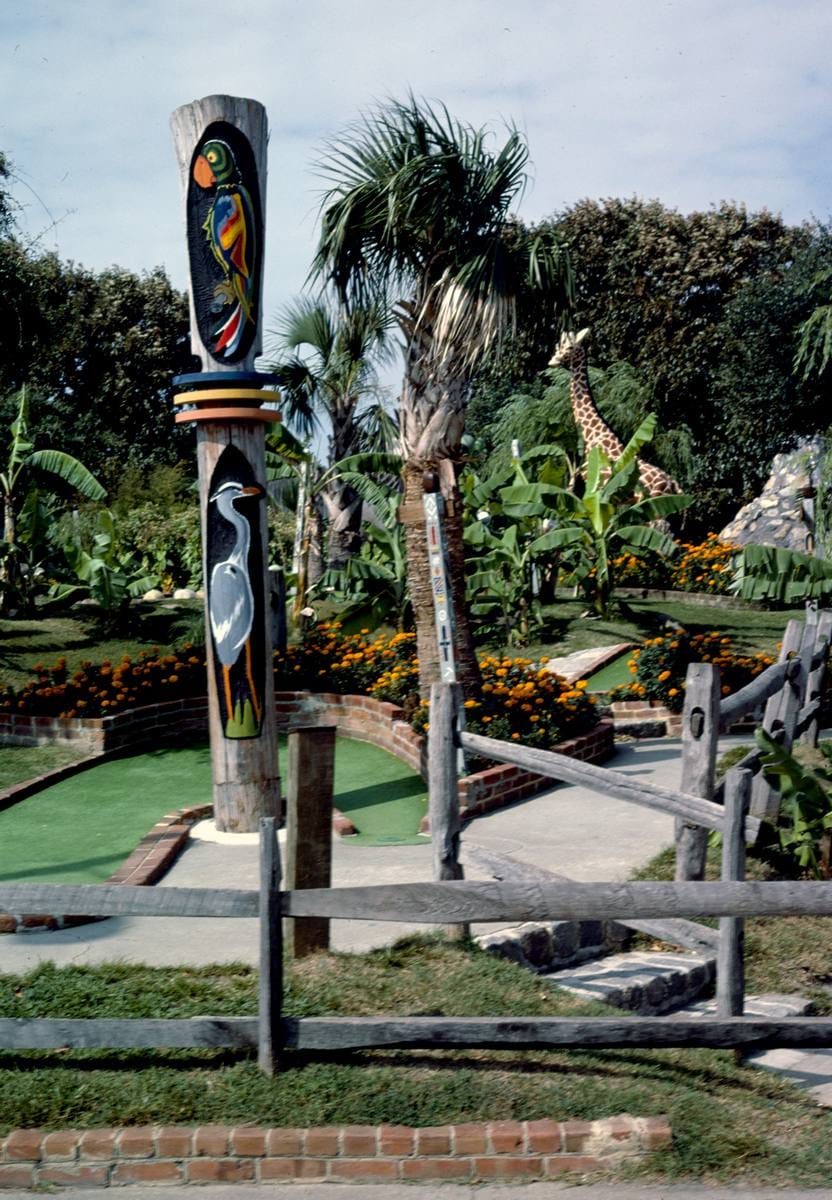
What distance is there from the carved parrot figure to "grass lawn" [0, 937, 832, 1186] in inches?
193

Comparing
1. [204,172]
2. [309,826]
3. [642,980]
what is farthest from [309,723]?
[309,826]

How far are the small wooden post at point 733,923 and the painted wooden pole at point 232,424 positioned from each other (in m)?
4.25

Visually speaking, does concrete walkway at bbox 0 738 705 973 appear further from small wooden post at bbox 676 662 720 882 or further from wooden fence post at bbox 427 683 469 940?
small wooden post at bbox 676 662 720 882

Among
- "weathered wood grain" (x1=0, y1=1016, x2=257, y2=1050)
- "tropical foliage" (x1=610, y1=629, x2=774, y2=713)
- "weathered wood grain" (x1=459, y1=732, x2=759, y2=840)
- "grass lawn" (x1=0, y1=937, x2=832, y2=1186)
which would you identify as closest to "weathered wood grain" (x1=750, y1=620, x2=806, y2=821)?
"tropical foliage" (x1=610, y1=629, x2=774, y2=713)

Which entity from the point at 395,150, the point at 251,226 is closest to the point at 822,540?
the point at 395,150

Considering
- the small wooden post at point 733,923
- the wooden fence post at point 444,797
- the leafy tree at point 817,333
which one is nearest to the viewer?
the small wooden post at point 733,923

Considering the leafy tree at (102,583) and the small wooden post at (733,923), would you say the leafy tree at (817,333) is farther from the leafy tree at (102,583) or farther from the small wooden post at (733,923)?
Answer: the small wooden post at (733,923)

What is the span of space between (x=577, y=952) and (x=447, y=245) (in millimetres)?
6451

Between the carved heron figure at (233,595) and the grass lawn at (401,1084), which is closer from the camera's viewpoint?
the grass lawn at (401,1084)

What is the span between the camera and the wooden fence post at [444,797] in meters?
6.70

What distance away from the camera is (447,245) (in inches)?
451

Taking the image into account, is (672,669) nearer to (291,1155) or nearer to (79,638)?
(79,638)

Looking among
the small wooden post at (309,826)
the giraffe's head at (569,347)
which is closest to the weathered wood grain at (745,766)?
the small wooden post at (309,826)

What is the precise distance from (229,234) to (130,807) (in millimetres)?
4564
